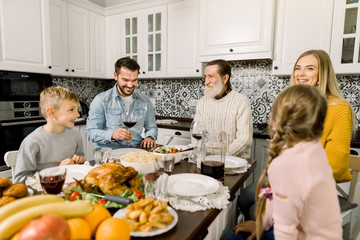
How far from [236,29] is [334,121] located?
1.65 metres

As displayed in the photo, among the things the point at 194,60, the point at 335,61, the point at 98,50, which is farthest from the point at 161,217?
the point at 98,50

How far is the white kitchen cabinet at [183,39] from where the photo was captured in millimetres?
2945

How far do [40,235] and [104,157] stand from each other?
79 cm

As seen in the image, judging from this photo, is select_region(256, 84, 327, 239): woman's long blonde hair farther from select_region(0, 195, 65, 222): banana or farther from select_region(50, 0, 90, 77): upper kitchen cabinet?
select_region(50, 0, 90, 77): upper kitchen cabinet

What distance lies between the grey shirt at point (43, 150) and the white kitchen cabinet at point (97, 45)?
2.18m

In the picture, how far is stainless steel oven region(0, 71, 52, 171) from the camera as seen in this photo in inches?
93.3

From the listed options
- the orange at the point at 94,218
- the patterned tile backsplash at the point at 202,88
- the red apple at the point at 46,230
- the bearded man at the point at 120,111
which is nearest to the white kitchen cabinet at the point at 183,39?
the patterned tile backsplash at the point at 202,88

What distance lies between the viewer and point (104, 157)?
1.19 meters

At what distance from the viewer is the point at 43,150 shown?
136 centimetres

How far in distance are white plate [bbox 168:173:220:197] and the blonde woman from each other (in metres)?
0.77

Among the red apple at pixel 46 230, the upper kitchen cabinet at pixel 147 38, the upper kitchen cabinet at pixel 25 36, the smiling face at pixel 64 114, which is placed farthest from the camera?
the upper kitchen cabinet at pixel 147 38

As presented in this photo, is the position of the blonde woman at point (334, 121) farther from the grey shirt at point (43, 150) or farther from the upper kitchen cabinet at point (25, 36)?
the upper kitchen cabinet at point (25, 36)

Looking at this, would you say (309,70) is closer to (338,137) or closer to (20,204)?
(338,137)

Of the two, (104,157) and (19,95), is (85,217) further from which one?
(19,95)
